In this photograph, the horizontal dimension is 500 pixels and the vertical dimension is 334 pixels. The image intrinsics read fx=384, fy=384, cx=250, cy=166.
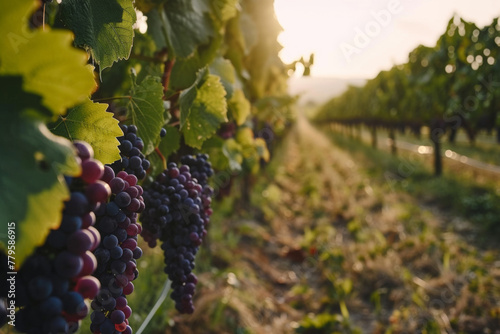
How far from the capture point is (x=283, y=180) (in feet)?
34.9

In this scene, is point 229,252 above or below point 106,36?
below

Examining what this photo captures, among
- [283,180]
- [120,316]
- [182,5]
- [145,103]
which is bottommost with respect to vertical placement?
[283,180]

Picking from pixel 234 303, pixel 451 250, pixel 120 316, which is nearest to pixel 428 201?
pixel 451 250

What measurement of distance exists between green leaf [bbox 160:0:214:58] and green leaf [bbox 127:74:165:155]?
0.43 metres

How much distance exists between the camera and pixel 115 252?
2.80 feet

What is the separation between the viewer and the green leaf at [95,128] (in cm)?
85

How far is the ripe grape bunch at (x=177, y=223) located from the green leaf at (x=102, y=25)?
42 cm

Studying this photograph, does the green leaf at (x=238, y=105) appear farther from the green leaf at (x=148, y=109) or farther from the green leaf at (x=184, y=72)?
the green leaf at (x=148, y=109)

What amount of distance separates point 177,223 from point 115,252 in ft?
1.56

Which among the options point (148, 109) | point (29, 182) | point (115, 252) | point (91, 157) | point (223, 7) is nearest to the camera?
point (29, 182)

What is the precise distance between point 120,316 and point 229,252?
12.5 ft

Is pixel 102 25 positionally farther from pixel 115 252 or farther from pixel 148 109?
pixel 115 252

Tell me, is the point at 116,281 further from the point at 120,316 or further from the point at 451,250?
the point at 451,250

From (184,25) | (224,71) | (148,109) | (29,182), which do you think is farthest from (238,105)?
(29,182)
